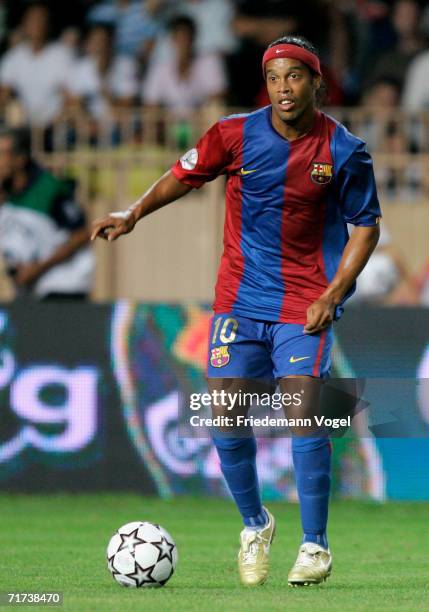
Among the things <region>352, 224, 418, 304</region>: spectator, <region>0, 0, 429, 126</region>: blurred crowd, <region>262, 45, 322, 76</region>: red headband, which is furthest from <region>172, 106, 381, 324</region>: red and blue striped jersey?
<region>0, 0, 429, 126</region>: blurred crowd

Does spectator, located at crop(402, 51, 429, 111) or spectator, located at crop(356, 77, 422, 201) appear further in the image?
spectator, located at crop(402, 51, 429, 111)

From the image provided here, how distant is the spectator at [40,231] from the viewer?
466 inches

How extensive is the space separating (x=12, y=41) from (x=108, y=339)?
4938mm

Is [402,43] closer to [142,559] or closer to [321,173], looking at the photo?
[321,173]

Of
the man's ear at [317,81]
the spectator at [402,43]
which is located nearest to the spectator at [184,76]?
the spectator at [402,43]

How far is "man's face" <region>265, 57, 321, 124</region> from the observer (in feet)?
21.3

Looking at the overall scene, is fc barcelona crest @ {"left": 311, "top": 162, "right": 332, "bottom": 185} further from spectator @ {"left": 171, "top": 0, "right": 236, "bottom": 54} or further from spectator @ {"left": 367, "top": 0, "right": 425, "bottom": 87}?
spectator @ {"left": 171, "top": 0, "right": 236, "bottom": 54}

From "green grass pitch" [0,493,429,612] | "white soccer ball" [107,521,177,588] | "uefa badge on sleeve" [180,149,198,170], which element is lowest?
"green grass pitch" [0,493,429,612]

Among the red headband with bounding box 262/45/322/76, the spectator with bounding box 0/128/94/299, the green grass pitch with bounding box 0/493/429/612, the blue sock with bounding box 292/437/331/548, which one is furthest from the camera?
the spectator with bounding box 0/128/94/299

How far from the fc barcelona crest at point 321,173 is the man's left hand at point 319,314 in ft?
1.69

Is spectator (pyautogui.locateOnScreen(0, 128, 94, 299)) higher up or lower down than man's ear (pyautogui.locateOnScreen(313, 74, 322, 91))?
lower down

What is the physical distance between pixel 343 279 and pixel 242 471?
99cm

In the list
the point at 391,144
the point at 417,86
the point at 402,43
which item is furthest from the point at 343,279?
the point at 402,43

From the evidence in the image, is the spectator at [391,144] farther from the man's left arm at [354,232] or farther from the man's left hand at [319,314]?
the man's left hand at [319,314]
